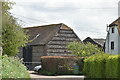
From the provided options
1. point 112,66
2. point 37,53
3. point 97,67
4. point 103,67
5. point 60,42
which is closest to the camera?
point 112,66

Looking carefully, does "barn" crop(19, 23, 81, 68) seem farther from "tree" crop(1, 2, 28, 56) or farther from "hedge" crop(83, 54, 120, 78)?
"hedge" crop(83, 54, 120, 78)

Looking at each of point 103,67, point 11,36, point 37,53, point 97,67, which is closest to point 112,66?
point 103,67

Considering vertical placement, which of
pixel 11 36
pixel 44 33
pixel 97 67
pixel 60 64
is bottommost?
pixel 60 64

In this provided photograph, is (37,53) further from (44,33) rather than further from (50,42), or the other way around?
(44,33)

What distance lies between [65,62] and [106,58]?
1581 centimetres

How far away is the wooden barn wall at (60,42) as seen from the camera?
44.2 meters

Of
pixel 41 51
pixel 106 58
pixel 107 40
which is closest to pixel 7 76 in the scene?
pixel 106 58

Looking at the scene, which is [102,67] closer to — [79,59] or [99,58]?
[99,58]

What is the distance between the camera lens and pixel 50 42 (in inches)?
1736

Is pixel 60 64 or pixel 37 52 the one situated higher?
pixel 37 52

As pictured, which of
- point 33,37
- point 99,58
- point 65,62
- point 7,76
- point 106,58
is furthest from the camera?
point 33,37

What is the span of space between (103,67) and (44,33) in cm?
3270

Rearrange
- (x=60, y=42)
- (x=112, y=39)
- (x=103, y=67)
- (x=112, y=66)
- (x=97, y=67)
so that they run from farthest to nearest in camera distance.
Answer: (x=60, y=42) → (x=112, y=39) → (x=97, y=67) → (x=103, y=67) → (x=112, y=66)

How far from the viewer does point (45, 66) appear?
105 feet
